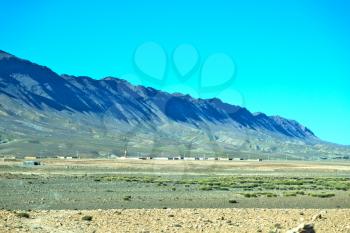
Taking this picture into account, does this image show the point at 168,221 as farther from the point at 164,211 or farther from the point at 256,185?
the point at 256,185

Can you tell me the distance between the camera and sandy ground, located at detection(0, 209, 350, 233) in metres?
24.9

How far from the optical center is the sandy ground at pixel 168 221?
2491 centimetres

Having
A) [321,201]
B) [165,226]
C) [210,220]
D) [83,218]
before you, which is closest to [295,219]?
[210,220]

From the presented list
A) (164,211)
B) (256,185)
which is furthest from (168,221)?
(256,185)

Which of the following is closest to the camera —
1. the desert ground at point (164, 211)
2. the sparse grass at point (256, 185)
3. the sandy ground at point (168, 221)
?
the sandy ground at point (168, 221)

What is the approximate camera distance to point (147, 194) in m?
46.6

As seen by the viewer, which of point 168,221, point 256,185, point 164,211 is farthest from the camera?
point 256,185

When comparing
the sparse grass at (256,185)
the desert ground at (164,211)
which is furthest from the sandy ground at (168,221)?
the sparse grass at (256,185)

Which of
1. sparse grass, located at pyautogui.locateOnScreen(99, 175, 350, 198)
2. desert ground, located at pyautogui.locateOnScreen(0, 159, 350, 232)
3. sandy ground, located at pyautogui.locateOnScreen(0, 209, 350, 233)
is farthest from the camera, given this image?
sparse grass, located at pyautogui.locateOnScreen(99, 175, 350, 198)

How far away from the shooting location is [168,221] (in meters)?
27.6

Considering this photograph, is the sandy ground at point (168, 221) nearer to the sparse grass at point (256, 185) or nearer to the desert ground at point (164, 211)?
the desert ground at point (164, 211)

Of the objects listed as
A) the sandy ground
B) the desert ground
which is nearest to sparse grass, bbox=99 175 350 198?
the desert ground

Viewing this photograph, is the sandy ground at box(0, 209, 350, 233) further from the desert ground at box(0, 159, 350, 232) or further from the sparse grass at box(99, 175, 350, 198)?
the sparse grass at box(99, 175, 350, 198)

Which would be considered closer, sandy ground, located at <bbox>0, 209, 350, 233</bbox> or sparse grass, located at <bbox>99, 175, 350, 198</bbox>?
sandy ground, located at <bbox>0, 209, 350, 233</bbox>
